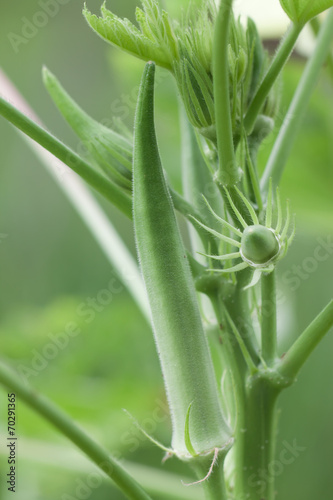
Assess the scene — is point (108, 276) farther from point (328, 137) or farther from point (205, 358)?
point (205, 358)

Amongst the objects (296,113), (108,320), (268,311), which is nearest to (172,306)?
(268,311)

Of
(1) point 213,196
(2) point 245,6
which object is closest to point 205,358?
(1) point 213,196

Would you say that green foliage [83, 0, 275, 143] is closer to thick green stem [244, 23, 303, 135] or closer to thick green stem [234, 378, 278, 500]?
thick green stem [244, 23, 303, 135]

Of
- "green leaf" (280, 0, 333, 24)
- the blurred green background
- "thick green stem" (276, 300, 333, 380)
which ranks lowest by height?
the blurred green background

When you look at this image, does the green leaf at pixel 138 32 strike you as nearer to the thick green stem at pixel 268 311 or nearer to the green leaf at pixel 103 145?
the green leaf at pixel 103 145

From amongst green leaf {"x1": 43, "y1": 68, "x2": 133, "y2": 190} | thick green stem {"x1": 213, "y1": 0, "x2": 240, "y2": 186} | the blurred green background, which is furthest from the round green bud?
the blurred green background

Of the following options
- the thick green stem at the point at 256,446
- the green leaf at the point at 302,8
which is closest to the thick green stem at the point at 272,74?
the green leaf at the point at 302,8

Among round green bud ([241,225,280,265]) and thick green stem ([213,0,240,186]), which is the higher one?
thick green stem ([213,0,240,186])
